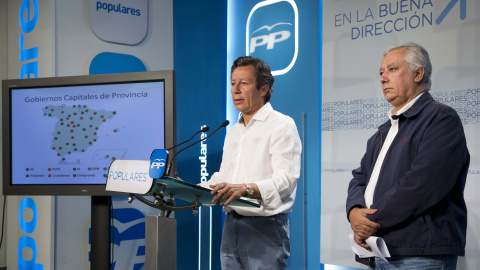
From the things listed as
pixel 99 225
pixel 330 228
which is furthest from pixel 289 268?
pixel 99 225

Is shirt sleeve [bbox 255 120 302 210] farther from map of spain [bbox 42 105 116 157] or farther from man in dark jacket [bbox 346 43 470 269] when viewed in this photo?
map of spain [bbox 42 105 116 157]

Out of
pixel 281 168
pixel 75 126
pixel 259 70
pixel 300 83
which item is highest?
pixel 300 83

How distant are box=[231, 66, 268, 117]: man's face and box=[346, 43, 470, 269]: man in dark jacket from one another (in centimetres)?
72

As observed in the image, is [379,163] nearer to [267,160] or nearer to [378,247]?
[378,247]

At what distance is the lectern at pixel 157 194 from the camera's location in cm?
163

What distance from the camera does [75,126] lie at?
3.05 metres

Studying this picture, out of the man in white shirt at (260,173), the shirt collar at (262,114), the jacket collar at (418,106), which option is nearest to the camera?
the jacket collar at (418,106)

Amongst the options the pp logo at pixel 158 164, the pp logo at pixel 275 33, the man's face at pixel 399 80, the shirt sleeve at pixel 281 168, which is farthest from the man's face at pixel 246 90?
the pp logo at pixel 275 33

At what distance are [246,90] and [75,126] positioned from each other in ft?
3.75

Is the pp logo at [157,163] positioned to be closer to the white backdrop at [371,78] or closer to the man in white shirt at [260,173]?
the man in white shirt at [260,173]

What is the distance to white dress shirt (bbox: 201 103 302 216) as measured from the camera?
7.39 feet

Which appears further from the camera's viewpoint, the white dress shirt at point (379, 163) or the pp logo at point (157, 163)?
the white dress shirt at point (379, 163)

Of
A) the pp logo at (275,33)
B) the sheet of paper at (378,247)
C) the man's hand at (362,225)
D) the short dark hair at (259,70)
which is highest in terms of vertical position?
the pp logo at (275,33)

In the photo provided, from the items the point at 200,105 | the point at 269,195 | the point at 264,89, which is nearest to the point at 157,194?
the point at 269,195
